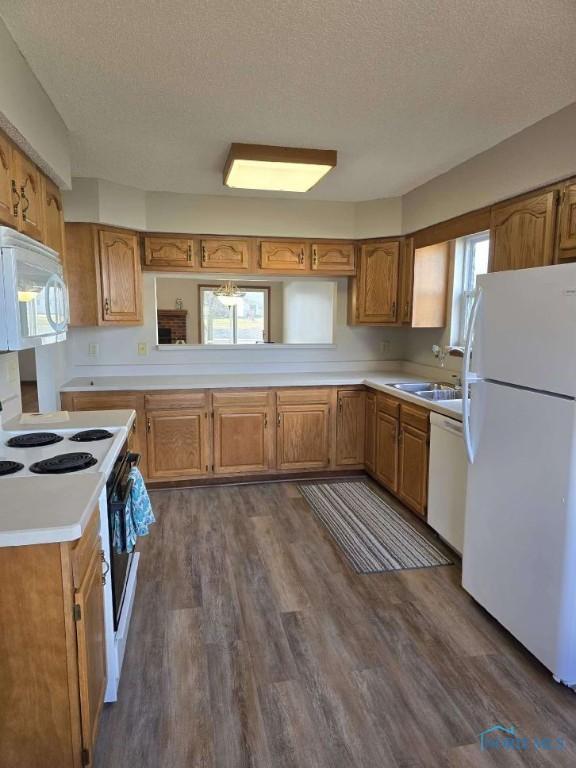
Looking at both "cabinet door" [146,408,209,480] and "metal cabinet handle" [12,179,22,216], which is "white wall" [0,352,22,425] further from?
"cabinet door" [146,408,209,480]

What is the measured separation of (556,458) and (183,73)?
7.01 feet

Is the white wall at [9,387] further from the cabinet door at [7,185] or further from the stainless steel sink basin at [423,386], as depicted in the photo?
the stainless steel sink basin at [423,386]

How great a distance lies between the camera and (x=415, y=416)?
328cm

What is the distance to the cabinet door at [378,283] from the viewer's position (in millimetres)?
4129

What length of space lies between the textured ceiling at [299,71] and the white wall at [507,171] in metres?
0.07

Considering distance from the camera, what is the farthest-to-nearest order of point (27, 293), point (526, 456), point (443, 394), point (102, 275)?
point (102, 275), point (443, 394), point (526, 456), point (27, 293)

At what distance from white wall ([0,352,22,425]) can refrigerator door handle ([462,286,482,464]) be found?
2229 millimetres

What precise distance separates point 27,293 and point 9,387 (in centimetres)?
96

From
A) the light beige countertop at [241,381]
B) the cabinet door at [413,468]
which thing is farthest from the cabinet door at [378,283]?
the cabinet door at [413,468]

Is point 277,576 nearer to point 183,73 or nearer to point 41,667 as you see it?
point 41,667

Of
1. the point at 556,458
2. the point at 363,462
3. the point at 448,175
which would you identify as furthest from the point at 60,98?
the point at 363,462

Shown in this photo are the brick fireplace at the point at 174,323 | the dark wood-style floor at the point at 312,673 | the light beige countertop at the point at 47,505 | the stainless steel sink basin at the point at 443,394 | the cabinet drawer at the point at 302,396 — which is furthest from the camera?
the brick fireplace at the point at 174,323

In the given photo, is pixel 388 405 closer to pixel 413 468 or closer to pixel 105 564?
pixel 413 468
